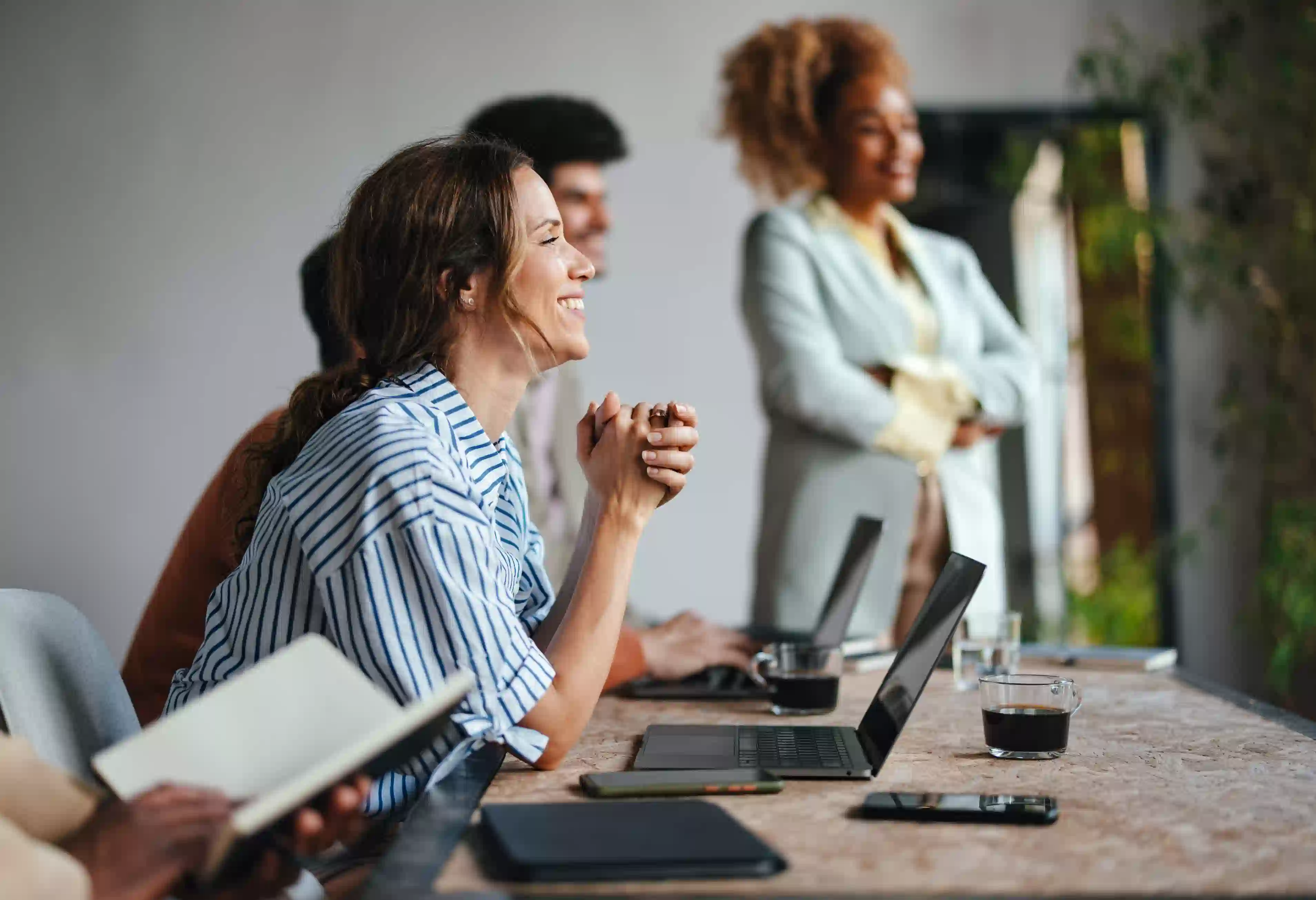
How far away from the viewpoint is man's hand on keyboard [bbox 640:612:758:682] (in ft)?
5.69

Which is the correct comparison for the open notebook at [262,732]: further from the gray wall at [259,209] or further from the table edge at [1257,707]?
the gray wall at [259,209]

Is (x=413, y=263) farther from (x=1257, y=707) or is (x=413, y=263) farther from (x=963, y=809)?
(x=1257, y=707)

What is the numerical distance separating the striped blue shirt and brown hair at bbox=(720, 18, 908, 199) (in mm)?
2074

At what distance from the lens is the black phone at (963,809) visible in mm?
958

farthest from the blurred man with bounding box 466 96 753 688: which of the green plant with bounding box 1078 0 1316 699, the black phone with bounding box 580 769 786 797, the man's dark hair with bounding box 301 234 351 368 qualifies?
the green plant with bounding box 1078 0 1316 699

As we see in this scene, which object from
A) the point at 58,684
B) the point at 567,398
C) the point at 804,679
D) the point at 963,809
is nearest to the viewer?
the point at 963,809

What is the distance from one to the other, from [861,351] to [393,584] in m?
2.00

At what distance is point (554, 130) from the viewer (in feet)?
9.57

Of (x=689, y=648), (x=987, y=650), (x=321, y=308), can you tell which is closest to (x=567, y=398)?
(x=321, y=308)

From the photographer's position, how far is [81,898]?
0.82 m

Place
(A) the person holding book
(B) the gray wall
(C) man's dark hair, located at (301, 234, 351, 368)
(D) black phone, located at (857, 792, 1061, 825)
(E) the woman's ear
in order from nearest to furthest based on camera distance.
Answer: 1. (A) the person holding book
2. (D) black phone, located at (857, 792, 1061, 825)
3. (E) the woman's ear
4. (C) man's dark hair, located at (301, 234, 351, 368)
5. (B) the gray wall

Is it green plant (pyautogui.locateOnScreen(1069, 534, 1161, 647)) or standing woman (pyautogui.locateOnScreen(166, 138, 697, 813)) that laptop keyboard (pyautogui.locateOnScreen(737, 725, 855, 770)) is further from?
green plant (pyautogui.locateOnScreen(1069, 534, 1161, 647))

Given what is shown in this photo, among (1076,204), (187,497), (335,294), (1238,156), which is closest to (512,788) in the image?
(335,294)

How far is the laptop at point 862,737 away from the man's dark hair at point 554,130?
174 cm
